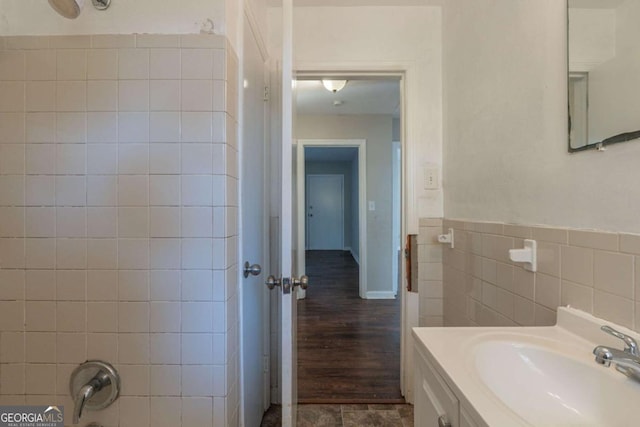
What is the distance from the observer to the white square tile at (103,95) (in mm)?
942

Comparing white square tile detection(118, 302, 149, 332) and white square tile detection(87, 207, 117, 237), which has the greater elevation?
white square tile detection(87, 207, 117, 237)

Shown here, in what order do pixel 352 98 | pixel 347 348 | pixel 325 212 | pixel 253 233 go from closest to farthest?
1. pixel 253 233
2. pixel 347 348
3. pixel 352 98
4. pixel 325 212

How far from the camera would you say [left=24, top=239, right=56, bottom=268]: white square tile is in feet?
3.11

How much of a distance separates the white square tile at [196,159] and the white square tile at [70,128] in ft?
1.13

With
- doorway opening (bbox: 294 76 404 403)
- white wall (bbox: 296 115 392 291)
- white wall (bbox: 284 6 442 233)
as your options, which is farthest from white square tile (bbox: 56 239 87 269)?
white wall (bbox: 296 115 392 291)

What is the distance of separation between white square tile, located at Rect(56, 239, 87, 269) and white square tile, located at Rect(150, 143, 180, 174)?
35 cm

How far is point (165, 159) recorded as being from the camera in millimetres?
941

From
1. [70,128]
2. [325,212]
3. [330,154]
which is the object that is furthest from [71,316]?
[325,212]

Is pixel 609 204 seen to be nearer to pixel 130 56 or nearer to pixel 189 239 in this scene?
pixel 189 239

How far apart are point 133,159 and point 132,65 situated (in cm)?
31

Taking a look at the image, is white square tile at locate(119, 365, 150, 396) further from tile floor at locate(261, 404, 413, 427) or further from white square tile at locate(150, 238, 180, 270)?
tile floor at locate(261, 404, 413, 427)

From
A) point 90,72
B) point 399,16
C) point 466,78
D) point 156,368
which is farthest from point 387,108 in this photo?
point 156,368

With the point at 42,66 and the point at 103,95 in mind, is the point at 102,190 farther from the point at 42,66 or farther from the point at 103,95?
the point at 42,66

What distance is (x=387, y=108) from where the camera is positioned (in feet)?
11.6
